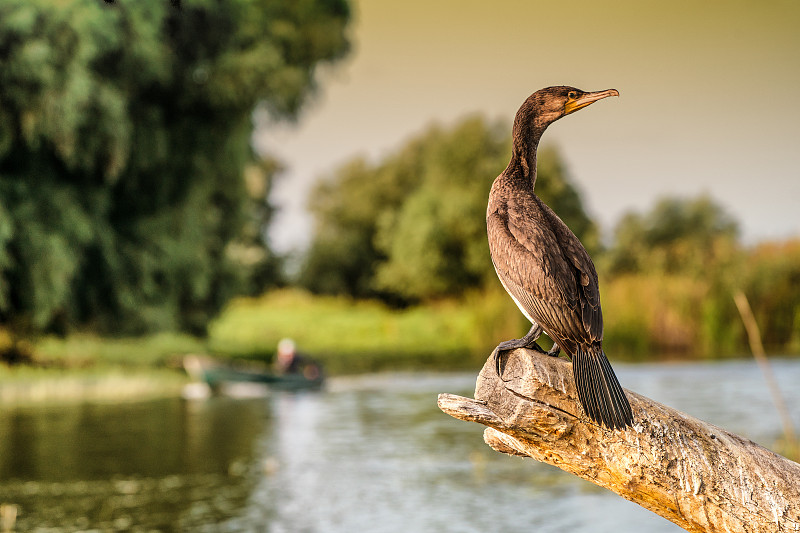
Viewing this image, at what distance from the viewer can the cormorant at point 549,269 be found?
3.14 metres

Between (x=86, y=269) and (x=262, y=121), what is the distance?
6.20 m

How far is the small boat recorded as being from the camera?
83.6 ft

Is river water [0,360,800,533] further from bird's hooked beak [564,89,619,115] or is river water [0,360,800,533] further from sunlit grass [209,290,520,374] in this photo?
sunlit grass [209,290,520,374]

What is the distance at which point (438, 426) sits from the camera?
20.4 m

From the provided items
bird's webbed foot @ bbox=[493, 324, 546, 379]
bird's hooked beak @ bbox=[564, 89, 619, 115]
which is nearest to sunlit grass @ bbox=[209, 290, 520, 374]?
bird's hooked beak @ bbox=[564, 89, 619, 115]

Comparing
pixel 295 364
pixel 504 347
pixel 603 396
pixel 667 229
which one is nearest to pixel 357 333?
pixel 295 364

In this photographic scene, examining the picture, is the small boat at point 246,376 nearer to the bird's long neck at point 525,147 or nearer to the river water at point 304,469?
the river water at point 304,469

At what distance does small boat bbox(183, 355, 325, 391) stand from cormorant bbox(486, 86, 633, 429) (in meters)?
22.3

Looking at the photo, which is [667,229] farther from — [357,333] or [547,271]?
[547,271]

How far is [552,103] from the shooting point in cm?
369

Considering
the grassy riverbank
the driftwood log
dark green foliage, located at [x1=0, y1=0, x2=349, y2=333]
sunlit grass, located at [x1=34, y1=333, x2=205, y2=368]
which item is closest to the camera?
the driftwood log

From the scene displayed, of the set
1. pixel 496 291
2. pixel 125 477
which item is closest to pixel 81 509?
pixel 125 477

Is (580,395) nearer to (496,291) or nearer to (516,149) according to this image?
(516,149)

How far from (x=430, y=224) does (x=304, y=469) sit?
32.4 metres
